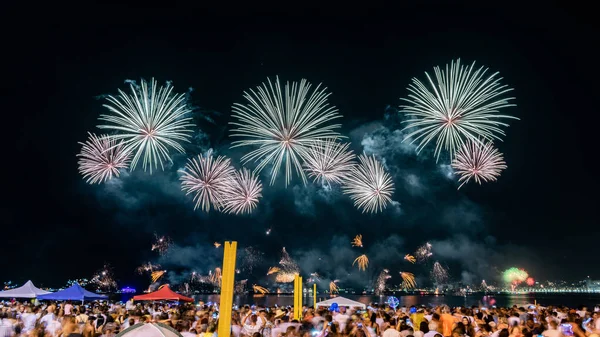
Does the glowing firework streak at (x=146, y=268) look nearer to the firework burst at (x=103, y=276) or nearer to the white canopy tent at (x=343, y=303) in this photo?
the firework burst at (x=103, y=276)

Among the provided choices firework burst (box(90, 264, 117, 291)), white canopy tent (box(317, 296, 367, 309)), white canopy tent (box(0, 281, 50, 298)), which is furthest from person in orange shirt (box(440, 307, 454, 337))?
firework burst (box(90, 264, 117, 291))

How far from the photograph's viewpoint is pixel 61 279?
126m

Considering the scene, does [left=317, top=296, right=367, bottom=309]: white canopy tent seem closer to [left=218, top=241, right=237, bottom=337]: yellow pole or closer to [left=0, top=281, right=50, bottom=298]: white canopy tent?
[left=218, top=241, right=237, bottom=337]: yellow pole

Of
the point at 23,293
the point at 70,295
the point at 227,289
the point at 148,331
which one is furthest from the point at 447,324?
the point at 23,293

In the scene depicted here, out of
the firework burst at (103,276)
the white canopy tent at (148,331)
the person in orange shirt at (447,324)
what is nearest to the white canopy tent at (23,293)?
the person in orange shirt at (447,324)

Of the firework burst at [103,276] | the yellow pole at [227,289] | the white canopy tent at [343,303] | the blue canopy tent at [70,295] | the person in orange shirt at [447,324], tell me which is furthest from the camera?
the firework burst at [103,276]

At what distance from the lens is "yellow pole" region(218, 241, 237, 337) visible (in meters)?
9.41

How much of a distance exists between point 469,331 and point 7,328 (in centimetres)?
1365

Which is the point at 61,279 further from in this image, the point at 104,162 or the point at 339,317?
the point at 339,317

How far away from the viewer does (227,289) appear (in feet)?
31.2

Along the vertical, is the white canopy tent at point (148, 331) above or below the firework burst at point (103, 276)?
below

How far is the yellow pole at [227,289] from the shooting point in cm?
941

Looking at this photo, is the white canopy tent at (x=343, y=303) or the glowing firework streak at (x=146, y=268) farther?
the glowing firework streak at (x=146, y=268)

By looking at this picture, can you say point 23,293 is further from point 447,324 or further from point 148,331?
point 148,331
